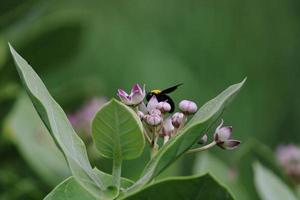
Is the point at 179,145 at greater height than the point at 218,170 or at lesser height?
Answer: greater

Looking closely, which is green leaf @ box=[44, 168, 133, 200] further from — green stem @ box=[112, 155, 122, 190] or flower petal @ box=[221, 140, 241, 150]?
flower petal @ box=[221, 140, 241, 150]

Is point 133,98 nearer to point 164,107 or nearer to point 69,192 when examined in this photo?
point 164,107

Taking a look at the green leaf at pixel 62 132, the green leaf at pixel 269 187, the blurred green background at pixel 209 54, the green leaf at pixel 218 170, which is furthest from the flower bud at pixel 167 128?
the blurred green background at pixel 209 54

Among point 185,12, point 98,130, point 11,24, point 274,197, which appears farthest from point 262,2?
point 98,130

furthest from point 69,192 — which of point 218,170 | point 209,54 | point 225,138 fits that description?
point 209,54

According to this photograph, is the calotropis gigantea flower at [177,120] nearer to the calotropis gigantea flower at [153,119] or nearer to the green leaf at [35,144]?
the calotropis gigantea flower at [153,119]

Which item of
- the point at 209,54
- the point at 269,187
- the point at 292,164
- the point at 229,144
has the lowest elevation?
the point at 209,54

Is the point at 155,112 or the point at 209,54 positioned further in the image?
the point at 209,54

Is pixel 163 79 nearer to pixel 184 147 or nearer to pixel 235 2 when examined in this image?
pixel 235 2

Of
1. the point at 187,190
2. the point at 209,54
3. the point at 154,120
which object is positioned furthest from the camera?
the point at 209,54
